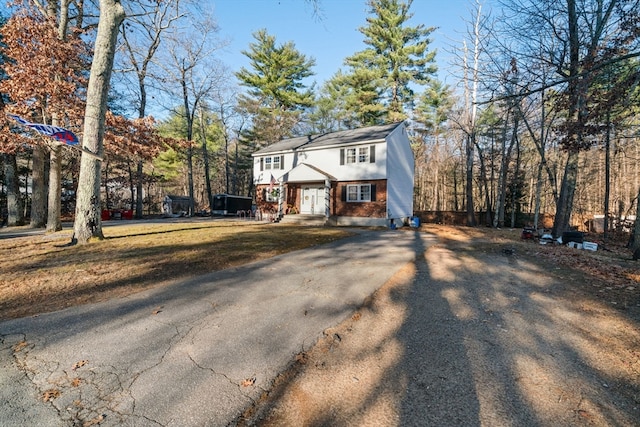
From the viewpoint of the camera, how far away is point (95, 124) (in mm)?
7855

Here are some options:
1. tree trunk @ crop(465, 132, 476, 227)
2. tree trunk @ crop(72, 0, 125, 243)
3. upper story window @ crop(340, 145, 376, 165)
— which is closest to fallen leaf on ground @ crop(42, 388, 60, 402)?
tree trunk @ crop(72, 0, 125, 243)

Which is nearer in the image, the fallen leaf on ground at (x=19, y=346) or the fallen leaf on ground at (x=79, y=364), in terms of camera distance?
the fallen leaf on ground at (x=79, y=364)

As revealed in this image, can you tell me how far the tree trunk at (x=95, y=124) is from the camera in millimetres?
7715

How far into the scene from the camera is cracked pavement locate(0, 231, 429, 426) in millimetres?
2010

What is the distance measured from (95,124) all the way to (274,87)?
80.9 feet

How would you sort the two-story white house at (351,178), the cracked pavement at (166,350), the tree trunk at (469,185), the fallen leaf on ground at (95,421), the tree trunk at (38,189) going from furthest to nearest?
1. the tree trunk at (469,185)
2. the two-story white house at (351,178)
3. the tree trunk at (38,189)
4. the cracked pavement at (166,350)
5. the fallen leaf on ground at (95,421)

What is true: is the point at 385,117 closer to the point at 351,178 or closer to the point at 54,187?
the point at 351,178

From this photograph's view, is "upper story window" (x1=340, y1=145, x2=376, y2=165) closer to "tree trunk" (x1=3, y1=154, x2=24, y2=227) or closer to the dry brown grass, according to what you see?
the dry brown grass

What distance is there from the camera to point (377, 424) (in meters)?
1.94

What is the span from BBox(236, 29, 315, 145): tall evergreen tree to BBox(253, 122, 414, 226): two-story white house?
33.9ft

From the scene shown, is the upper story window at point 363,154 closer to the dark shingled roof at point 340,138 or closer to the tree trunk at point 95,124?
the dark shingled roof at point 340,138

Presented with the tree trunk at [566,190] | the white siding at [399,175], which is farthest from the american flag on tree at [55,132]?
the tree trunk at [566,190]

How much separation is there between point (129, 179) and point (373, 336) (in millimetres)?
28107

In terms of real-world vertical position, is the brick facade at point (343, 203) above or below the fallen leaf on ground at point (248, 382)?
above
